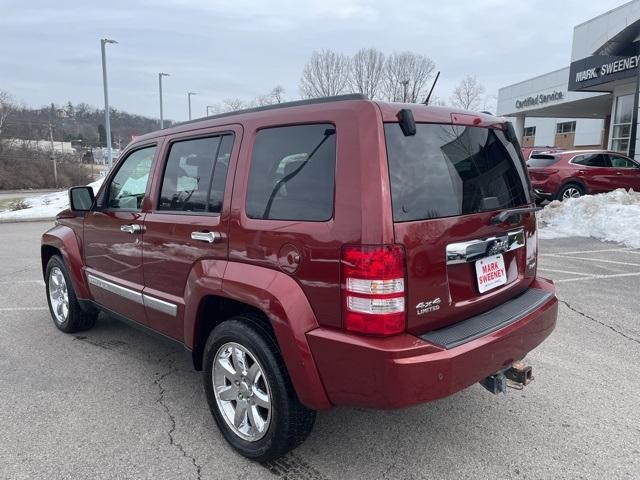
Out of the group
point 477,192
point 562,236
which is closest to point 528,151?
point 562,236

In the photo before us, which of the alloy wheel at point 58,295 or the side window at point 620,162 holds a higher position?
the side window at point 620,162

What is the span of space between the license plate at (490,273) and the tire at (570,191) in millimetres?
12054

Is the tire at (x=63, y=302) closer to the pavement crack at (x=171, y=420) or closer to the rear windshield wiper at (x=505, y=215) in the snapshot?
the pavement crack at (x=171, y=420)

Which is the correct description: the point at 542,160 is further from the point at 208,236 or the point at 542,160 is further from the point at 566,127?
the point at 566,127

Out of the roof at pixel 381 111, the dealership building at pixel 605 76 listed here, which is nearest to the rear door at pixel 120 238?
the roof at pixel 381 111

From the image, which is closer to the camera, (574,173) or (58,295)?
(58,295)

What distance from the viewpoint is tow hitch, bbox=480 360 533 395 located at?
2652 mm

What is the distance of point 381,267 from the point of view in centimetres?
218

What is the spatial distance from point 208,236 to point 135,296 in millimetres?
1091

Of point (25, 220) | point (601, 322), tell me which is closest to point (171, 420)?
point (601, 322)

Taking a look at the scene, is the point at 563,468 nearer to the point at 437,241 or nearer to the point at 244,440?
the point at 437,241

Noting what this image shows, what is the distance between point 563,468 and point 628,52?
20.5 metres

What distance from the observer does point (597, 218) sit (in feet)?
36.0

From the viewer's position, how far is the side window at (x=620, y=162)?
1379 cm
